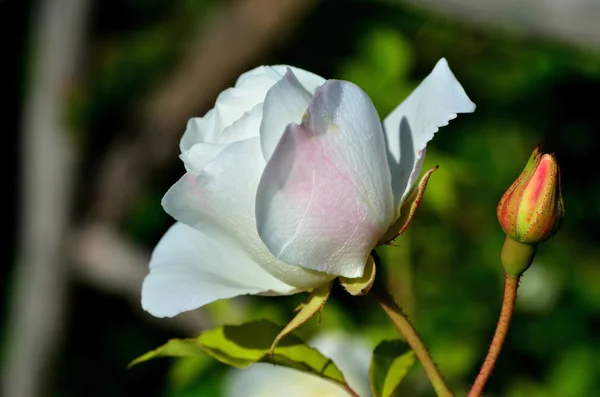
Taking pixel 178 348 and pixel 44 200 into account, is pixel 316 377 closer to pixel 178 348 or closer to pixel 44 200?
pixel 178 348

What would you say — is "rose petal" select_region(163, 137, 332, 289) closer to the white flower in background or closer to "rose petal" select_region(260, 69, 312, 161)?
"rose petal" select_region(260, 69, 312, 161)

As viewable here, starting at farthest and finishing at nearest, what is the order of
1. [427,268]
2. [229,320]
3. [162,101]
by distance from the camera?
[162,101] → [427,268] → [229,320]

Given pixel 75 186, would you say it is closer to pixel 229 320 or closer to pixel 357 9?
pixel 357 9

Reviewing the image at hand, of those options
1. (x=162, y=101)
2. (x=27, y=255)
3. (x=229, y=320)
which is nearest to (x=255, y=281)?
(x=229, y=320)

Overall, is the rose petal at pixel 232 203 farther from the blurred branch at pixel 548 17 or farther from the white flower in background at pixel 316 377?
the blurred branch at pixel 548 17

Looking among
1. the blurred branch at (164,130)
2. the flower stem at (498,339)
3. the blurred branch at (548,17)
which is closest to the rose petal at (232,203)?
the flower stem at (498,339)

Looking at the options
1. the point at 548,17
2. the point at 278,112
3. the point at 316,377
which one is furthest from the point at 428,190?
the point at 278,112
